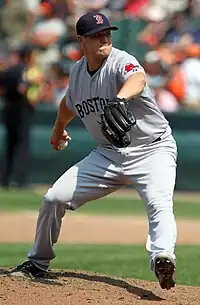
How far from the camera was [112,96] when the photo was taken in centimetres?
565

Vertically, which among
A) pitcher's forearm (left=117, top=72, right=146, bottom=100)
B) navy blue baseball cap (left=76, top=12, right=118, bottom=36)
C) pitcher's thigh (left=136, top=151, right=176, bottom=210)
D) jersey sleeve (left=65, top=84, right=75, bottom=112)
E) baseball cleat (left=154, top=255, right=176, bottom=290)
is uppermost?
navy blue baseball cap (left=76, top=12, right=118, bottom=36)

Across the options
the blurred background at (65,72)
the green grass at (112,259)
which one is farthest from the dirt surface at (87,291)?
the blurred background at (65,72)

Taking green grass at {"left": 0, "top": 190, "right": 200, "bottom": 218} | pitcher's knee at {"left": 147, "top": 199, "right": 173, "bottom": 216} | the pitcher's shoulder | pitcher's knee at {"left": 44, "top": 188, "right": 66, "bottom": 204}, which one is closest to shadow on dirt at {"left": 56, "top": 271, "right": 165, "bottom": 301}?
pitcher's knee at {"left": 147, "top": 199, "right": 173, "bottom": 216}

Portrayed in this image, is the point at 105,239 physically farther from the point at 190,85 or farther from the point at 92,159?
the point at 190,85

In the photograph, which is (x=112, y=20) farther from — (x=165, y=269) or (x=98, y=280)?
(x=165, y=269)

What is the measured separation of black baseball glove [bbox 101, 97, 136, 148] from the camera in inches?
207

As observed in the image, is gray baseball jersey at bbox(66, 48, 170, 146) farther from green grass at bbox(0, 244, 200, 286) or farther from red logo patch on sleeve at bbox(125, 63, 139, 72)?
green grass at bbox(0, 244, 200, 286)

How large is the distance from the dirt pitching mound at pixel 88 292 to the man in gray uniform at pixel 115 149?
20cm

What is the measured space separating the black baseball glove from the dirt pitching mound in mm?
966

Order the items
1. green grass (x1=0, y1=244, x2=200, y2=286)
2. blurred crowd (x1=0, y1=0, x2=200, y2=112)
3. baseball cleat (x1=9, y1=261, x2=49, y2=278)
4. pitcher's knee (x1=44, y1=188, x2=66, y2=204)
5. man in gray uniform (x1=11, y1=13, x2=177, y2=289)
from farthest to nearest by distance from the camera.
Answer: blurred crowd (x1=0, y1=0, x2=200, y2=112), green grass (x1=0, y1=244, x2=200, y2=286), baseball cleat (x1=9, y1=261, x2=49, y2=278), pitcher's knee (x1=44, y1=188, x2=66, y2=204), man in gray uniform (x1=11, y1=13, x2=177, y2=289)

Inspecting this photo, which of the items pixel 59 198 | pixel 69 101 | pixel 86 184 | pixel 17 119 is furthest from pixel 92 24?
pixel 17 119

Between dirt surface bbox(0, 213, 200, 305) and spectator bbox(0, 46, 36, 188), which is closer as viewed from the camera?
dirt surface bbox(0, 213, 200, 305)

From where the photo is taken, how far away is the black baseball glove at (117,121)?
17.2 ft

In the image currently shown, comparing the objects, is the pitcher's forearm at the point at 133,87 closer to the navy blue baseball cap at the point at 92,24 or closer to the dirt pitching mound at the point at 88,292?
the navy blue baseball cap at the point at 92,24
